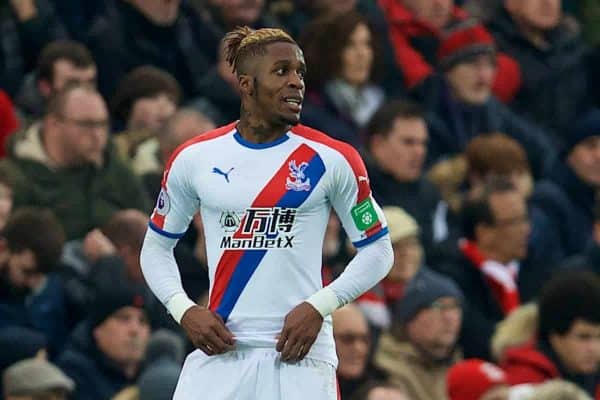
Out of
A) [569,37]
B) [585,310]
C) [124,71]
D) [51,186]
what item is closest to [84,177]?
[51,186]

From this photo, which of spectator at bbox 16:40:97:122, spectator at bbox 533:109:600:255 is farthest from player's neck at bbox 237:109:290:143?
spectator at bbox 533:109:600:255

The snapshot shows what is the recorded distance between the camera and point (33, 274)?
10758 millimetres

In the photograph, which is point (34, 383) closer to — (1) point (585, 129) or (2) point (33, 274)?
(2) point (33, 274)

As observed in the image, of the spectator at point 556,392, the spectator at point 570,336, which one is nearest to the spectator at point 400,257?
the spectator at point 570,336

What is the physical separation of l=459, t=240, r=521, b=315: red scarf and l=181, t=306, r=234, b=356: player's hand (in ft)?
18.6

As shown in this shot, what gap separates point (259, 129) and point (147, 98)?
5596 millimetres

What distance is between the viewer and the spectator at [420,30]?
15055 mm

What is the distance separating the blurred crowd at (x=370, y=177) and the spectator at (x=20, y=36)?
0.04 feet

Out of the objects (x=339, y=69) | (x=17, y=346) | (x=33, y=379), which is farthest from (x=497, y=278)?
(x=33, y=379)

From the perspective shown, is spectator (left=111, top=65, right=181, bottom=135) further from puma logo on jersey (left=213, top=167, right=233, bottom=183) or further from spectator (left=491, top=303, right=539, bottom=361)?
puma logo on jersey (left=213, top=167, right=233, bottom=183)

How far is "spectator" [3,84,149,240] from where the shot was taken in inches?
454

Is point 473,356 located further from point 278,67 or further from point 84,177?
point 278,67

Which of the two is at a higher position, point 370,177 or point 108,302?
point 370,177

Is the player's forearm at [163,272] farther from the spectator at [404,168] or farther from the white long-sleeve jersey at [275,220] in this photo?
the spectator at [404,168]
